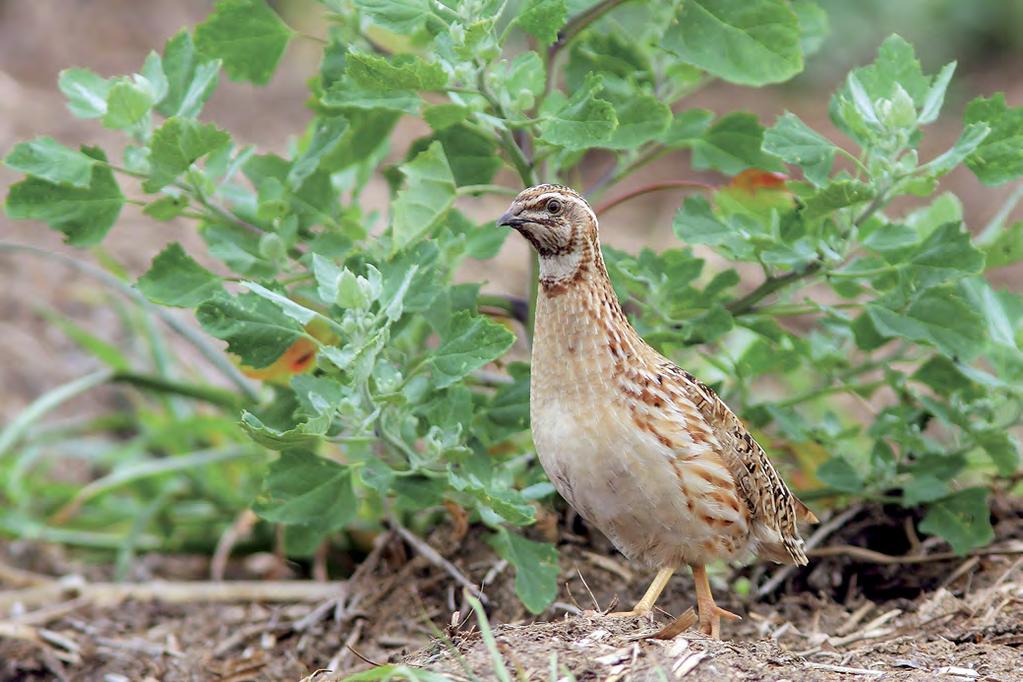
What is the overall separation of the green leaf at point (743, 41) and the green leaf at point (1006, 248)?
972 millimetres

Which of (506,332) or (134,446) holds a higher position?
(506,332)

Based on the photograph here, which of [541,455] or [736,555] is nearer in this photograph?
[541,455]

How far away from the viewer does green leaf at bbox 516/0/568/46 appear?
359 centimetres

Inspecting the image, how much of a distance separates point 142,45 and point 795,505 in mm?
8654

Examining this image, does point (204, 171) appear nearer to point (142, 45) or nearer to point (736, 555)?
point (736, 555)

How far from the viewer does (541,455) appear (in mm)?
3557

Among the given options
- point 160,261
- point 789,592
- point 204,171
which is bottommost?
point 789,592

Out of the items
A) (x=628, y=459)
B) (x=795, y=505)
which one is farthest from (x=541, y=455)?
(x=795, y=505)

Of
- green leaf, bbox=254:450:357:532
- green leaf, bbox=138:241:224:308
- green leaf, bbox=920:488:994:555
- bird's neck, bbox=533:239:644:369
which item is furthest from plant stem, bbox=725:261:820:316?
green leaf, bbox=138:241:224:308

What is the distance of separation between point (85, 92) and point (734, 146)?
2026 millimetres

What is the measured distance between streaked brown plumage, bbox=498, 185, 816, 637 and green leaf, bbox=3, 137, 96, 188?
1278mm

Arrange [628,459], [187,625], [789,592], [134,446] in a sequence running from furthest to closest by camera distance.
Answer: [134,446]
[187,625]
[789,592]
[628,459]

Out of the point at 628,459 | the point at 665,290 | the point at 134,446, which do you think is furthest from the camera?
the point at 134,446

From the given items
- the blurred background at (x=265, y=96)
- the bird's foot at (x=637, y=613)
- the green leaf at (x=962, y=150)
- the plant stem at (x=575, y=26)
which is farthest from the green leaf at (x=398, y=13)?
the blurred background at (x=265, y=96)
